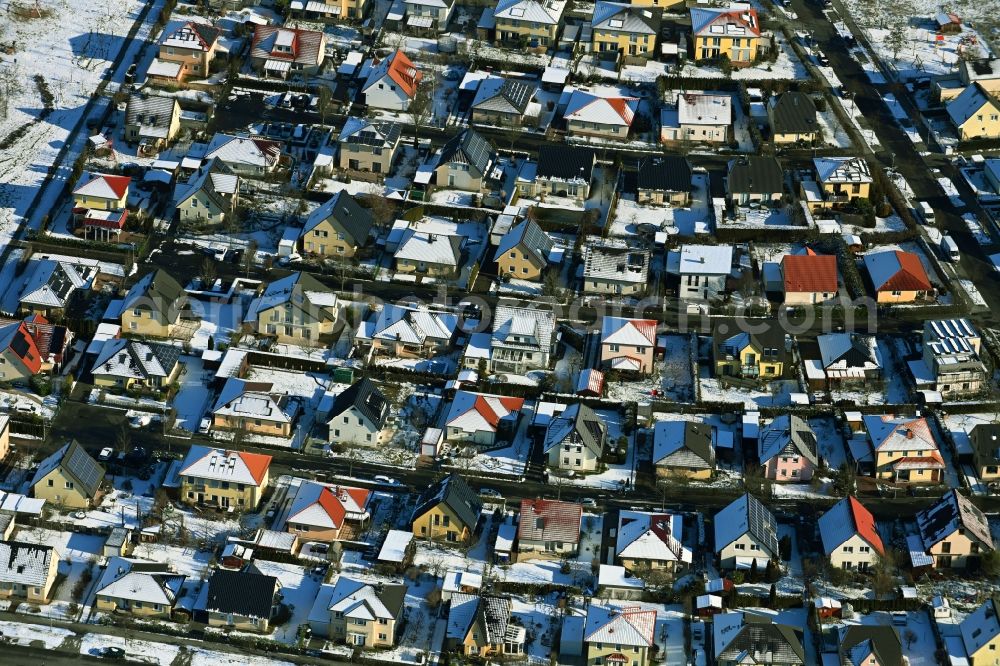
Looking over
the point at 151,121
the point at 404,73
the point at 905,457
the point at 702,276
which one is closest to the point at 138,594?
the point at 905,457

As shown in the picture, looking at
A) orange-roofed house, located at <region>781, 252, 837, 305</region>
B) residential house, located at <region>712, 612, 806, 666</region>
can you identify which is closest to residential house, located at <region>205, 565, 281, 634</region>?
residential house, located at <region>712, 612, 806, 666</region>

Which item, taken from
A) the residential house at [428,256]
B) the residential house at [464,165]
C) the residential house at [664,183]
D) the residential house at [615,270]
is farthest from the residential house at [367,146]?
the residential house at [615,270]

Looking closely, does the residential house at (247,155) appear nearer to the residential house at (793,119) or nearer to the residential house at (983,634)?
the residential house at (793,119)

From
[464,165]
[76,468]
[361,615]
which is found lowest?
[361,615]

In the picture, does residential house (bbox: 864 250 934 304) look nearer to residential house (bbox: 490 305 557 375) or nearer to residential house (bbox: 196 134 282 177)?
residential house (bbox: 490 305 557 375)

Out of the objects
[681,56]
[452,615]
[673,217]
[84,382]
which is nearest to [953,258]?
[673,217]

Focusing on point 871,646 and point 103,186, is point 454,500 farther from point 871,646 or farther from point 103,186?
point 103,186

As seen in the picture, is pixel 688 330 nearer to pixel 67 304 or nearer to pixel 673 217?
pixel 673 217
